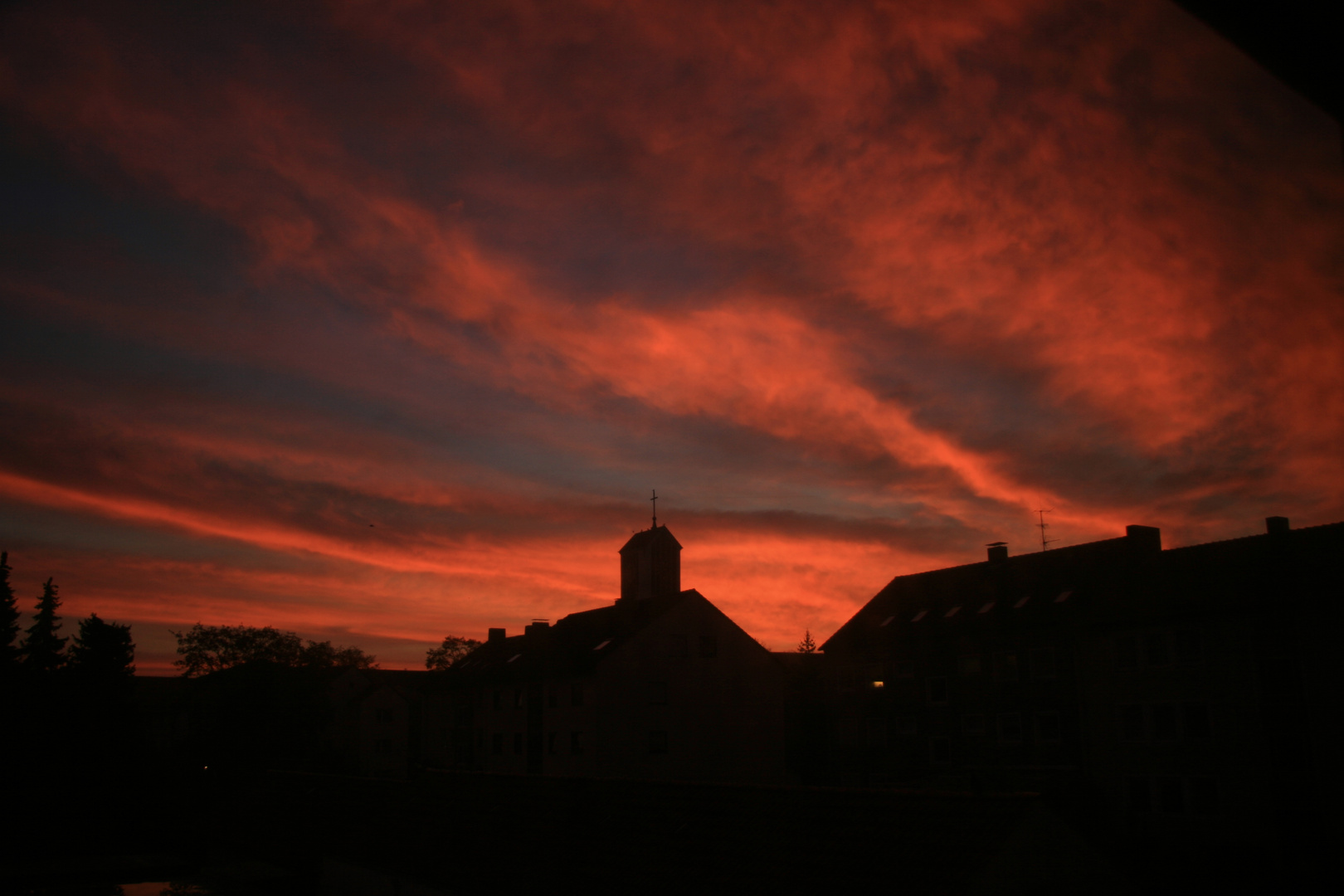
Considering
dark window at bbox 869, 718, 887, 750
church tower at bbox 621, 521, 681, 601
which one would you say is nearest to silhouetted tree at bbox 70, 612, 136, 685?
church tower at bbox 621, 521, 681, 601

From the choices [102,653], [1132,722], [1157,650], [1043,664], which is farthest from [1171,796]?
[102,653]

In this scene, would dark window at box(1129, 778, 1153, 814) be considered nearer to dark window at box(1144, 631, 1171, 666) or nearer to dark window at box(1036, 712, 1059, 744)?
dark window at box(1036, 712, 1059, 744)

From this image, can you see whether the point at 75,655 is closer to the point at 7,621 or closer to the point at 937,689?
the point at 7,621

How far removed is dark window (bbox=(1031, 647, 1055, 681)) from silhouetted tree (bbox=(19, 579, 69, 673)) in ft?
207

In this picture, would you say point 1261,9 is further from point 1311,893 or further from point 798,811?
point 1311,893

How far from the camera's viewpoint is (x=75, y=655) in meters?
64.0

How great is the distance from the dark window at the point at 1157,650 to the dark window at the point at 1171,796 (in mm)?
5079

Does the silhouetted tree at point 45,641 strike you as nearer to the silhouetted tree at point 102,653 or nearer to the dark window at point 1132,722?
the silhouetted tree at point 102,653

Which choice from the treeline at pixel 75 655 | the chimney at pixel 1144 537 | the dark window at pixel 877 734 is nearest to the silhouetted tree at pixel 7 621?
the treeline at pixel 75 655

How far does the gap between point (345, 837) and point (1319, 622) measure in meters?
39.7

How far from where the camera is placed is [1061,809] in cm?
4141

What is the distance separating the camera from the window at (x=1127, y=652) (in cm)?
4241

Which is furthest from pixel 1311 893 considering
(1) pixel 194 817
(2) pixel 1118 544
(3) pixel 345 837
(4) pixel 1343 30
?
(1) pixel 194 817

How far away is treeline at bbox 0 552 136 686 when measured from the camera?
5906 cm
